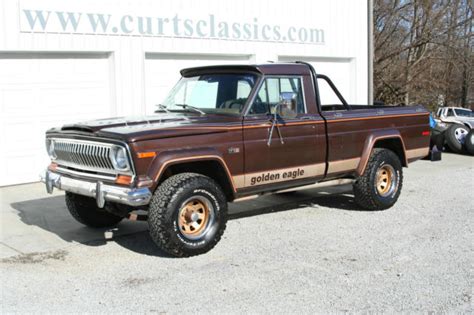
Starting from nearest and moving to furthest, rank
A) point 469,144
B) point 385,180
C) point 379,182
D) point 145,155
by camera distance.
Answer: point 145,155 → point 379,182 → point 385,180 → point 469,144

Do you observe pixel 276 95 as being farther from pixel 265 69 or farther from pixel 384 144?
pixel 384 144

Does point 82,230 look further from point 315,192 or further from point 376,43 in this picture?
point 376,43

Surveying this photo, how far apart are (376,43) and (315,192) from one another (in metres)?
18.7

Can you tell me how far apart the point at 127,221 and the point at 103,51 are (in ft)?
15.0

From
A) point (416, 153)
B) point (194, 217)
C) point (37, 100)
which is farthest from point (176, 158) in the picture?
point (37, 100)

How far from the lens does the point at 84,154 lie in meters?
5.94

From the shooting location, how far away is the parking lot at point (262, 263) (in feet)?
15.4

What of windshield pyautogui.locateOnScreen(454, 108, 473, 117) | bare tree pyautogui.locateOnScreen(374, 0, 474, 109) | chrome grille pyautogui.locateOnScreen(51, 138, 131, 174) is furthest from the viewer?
bare tree pyautogui.locateOnScreen(374, 0, 474, 109)

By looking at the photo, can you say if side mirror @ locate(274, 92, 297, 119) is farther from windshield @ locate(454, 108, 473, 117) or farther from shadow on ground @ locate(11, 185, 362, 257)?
windshield @ locate(454, 108, 473, 117)

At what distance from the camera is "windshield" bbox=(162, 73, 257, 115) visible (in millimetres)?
6684

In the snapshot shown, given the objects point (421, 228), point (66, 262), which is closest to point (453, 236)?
point (421, 228)

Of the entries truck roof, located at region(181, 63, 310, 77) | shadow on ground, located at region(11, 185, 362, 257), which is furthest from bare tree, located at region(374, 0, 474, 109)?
truck roof, located at region(181, 63, 310, 77)

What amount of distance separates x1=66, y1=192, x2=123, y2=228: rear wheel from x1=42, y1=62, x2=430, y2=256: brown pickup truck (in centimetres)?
1

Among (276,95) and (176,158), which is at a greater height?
(276,95)
